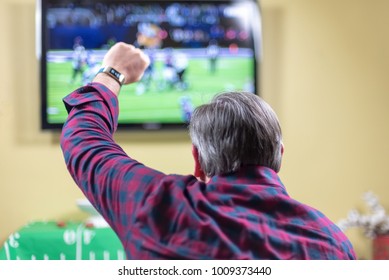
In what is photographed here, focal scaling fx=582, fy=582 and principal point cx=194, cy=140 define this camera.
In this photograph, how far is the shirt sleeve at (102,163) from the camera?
82 centimetres

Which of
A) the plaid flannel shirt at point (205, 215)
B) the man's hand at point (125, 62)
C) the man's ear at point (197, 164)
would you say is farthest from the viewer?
the man's hand at point (125, 62)

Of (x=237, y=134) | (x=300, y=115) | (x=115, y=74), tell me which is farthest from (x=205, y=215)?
(x=300, y=115)

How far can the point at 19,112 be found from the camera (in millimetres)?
3031

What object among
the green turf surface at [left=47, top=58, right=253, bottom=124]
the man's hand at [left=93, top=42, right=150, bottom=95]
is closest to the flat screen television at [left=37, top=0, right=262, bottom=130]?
the green turf surface at [left=47, top=58, right=253, bottom=124]

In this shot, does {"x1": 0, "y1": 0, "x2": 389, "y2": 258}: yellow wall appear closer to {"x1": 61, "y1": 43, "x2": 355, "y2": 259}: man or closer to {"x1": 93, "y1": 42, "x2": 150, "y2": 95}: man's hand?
{"x1": 93, "y1": 42, "x2": 150, "y2": 95}: man's hand

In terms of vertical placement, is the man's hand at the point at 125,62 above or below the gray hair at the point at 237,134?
above

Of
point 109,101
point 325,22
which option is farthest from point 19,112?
point 109,101

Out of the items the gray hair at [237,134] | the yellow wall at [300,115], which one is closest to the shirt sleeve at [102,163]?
the gray hair at [237,134]

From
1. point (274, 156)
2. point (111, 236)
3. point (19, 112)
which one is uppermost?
point (274, 156)

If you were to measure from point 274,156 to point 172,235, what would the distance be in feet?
0.71

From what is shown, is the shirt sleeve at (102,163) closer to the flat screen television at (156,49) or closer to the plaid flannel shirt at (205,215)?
the plaid flannel shirt at (205,215)

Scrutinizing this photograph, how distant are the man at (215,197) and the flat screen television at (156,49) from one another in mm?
2058

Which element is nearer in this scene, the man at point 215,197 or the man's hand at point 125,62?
the man at point 215,197

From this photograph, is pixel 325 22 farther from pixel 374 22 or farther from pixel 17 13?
pixel 17 13
